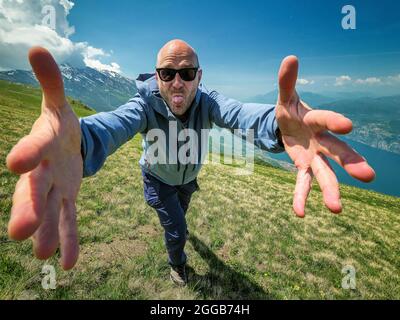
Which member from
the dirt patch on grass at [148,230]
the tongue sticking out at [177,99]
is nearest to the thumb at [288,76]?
the tongue sticking out at [177,99]

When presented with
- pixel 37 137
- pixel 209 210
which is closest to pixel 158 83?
pixel 37 137

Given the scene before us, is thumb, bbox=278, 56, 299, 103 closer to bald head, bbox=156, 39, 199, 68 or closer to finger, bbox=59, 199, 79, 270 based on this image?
finger, bbox=59, 199, 79, 270

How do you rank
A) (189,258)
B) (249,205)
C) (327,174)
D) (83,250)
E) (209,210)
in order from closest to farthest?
(327,174)
(83,250)
(189,258)
(209,210)
(249,205)

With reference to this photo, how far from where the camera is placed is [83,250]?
5.94m

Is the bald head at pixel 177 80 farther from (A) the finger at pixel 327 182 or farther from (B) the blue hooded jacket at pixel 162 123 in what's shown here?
(A) the finger at pixel 327 182

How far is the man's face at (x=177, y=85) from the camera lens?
3.89 m

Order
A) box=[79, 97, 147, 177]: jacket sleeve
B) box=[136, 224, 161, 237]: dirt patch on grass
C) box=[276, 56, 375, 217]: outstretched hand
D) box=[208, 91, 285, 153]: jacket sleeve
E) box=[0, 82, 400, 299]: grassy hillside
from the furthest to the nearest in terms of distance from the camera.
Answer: box=[136, 224, 161, 237]: dirt patch on grass, box=[0, 82, 400, 299]: grassy hillside, box=[208, 91, 285, 153]: jacket sleeve, box=[79, 97, 147, 177]: jacket sleeve, box=[276, 56, 375, 217]: outstretched hand

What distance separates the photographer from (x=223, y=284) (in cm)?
562

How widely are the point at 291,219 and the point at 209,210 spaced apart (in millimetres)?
3951

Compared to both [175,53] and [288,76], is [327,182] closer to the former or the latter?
[288,76]

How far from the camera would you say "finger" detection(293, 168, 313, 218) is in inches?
84.7

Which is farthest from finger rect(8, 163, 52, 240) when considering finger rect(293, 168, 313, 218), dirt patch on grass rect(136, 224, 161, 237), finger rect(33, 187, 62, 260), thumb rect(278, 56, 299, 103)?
dirt patch on grass rect(136, 224, 161, 237)

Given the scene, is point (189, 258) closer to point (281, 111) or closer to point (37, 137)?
point (281, 111)

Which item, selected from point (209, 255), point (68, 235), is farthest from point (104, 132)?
point (209, 255)
